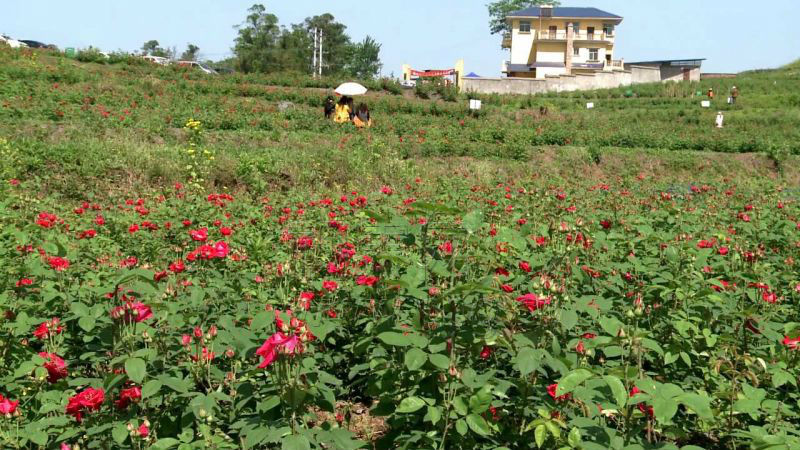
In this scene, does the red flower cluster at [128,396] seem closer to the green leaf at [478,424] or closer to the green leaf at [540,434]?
the green leaf at [478,424]

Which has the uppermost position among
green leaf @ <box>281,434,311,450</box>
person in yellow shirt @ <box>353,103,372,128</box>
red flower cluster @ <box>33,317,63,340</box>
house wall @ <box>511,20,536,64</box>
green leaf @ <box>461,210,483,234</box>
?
house wall @ <box>511,20,536,64</box>

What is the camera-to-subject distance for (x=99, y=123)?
48.3 feet

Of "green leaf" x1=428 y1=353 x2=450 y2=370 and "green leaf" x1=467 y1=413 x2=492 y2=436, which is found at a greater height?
Result: "green leaf" x1=428 y1=353 x2=450 y2=370

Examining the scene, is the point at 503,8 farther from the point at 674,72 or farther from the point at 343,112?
the point at 343,112

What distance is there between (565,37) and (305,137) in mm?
44295

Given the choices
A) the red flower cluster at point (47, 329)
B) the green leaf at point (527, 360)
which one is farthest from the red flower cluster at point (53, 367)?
the green leaf at point (527, 360)

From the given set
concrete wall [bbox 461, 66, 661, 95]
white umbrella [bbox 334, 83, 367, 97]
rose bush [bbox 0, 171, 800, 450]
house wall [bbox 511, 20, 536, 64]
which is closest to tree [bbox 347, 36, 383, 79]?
house wall [bbox 511, 20, 536, 64]

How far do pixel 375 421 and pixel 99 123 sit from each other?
13.5m

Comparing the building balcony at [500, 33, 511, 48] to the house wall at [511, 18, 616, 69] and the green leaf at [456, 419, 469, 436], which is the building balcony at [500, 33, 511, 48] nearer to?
the house wall at [511, 18, 616, 69]

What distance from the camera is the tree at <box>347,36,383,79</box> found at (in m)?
66.9

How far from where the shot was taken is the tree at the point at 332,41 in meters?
66.8

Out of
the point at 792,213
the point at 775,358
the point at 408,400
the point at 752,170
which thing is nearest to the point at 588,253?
the point at 775,358

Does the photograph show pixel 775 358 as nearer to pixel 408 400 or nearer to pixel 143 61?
pixel 408 400

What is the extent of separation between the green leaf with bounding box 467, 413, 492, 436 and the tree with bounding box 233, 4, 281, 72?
155ft
